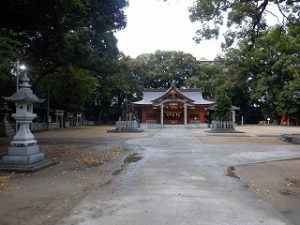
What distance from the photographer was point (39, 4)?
13375 millimetres

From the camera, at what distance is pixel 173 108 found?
2206 inches

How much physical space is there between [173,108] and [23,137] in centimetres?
4502

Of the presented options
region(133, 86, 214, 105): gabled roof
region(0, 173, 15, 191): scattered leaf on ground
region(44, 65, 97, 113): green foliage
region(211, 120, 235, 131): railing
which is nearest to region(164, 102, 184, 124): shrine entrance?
region(133, 86, 214, 105): gabled roof

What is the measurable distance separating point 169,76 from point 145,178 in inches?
2214

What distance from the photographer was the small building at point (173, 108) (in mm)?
54812

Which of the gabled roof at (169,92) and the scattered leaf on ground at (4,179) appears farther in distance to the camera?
the gabled roof at (169,92)

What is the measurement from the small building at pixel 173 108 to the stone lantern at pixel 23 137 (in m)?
42.1

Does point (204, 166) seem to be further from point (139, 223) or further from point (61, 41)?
point (61, 41)

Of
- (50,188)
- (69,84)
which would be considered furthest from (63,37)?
(69,84)

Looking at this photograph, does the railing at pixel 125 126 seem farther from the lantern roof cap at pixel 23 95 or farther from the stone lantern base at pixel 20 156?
the stone lantern base at pixel 20 156

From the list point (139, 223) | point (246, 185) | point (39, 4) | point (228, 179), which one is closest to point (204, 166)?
point (228, 179)

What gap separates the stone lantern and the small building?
138 feet

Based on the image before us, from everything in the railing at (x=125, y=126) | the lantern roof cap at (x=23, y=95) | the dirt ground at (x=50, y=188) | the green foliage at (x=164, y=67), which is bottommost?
the dirt ground at (x=50, y=188)

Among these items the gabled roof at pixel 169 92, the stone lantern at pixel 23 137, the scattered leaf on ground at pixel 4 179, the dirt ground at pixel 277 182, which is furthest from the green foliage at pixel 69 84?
the dirt ground at pixel 277 182
